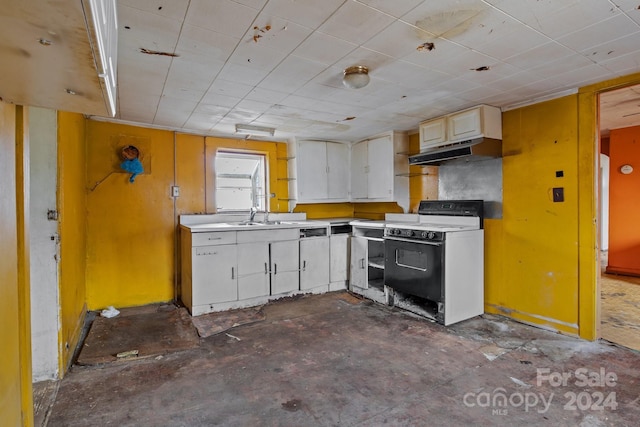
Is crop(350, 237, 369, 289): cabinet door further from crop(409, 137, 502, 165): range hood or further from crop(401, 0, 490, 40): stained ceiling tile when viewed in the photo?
crop(401, 0, 490, 40): stained ceiling tile

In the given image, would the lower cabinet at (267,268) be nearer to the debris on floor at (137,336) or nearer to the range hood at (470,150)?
the debris on floor at (137,336)

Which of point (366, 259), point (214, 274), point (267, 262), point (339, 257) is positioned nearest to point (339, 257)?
point (339, 257)

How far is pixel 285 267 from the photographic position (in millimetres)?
4164

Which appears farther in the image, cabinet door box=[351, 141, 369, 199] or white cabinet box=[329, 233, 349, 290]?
cabinet door box=[351, 141, 369, 199]

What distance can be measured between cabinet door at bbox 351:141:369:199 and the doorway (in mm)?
2690

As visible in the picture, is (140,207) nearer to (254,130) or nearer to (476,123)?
(254,130)

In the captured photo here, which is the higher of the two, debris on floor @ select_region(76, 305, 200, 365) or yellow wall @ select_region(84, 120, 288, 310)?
yellow wall @ select_region(84, 120, 288, 310)

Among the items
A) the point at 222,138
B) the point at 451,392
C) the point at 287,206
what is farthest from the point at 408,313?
the point at 222,138

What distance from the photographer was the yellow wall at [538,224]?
297 centimetres

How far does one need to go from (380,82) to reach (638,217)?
199 inches

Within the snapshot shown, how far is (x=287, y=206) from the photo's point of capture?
16.4 feet

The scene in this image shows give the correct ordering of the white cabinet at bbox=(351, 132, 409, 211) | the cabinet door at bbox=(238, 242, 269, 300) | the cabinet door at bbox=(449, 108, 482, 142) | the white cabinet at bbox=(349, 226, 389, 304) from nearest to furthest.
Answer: the cabinet door at bbox=(449, 108, 482, 142)
the cabinet door at bbox=(238, 242, 269, 300)
the white cabinet at bbox=(349, 226, 389, 304)
the white cabinet at bbox=(351, 132, 409, 211)

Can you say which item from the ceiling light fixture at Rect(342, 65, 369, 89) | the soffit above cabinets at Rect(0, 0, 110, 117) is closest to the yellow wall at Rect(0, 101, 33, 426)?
the soffit above cabinets at Rect(0, 0, 110, 117)

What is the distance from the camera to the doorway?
10.1 ft
